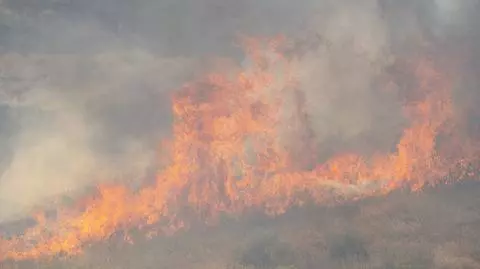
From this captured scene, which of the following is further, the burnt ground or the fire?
the fire

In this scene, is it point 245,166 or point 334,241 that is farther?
point 245,166

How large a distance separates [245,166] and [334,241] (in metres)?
6.98

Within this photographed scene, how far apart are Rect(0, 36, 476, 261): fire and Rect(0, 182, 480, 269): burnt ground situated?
773 millimetres

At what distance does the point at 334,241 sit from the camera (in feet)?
75.7

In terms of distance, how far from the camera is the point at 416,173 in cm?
2745

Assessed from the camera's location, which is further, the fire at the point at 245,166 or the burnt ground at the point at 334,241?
the fire at the point at 245,166

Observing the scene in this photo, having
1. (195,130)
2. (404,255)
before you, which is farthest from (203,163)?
(404,255)

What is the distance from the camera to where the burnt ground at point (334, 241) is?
21.4 metres

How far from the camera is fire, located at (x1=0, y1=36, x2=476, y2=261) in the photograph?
2544 centimetres

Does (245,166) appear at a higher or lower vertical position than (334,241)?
higher

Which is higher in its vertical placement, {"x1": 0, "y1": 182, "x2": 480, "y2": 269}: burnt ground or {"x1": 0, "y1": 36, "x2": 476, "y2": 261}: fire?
{"x1": 0, "y1": 36, "x2": 476, "y2": 261}: fire

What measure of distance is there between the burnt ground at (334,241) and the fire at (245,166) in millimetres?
773

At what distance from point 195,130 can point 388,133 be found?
11.2m

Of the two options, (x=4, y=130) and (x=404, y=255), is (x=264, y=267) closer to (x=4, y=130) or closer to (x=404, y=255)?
(x=404, y=255)
